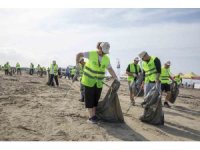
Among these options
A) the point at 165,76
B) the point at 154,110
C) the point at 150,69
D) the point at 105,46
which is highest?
the point at 105,46

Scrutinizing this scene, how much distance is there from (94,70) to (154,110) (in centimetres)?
187

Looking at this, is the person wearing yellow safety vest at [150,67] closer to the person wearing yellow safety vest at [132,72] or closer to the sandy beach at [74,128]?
the sandy beach at [74,128]

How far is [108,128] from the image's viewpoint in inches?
247

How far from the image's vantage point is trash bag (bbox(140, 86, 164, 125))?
714 centimetres

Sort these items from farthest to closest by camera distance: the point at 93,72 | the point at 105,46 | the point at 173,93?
the point at 173,93, the point at 93,72, the point at 105,46

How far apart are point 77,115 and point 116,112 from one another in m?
1.16

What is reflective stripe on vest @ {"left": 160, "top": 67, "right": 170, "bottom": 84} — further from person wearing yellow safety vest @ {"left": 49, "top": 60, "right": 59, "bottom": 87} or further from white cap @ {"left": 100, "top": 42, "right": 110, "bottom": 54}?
person wearing yellow safety vest @ {"left": 49, "top": 60, "right": 59, "bottom": 87}

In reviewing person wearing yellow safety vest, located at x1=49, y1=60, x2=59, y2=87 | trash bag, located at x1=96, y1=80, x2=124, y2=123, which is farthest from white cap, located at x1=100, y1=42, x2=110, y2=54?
person wearing yellow safety vest, located at x1=49, y1=60, x2=59, y2=87

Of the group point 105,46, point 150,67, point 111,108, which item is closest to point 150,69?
point 150,67

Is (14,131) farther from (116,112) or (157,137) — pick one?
(157,137)

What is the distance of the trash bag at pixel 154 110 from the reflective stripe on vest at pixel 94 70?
147cm

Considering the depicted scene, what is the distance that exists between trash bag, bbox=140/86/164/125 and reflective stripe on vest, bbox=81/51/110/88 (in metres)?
1.47

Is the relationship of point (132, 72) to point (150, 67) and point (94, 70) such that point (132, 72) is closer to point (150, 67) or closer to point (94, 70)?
point (150, 67)

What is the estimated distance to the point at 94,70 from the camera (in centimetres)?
652
